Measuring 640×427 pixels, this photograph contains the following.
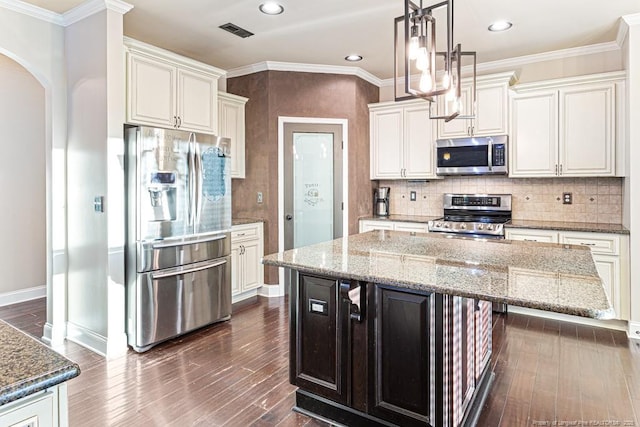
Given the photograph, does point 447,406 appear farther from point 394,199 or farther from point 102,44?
point 394,199

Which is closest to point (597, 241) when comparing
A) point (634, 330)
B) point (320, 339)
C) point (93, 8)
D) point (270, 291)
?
point (634, 330)

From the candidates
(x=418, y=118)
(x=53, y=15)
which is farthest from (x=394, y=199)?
(x=53, y=15)

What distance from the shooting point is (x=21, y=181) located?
4461 mm

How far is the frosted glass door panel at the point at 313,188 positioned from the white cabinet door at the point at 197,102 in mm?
1200

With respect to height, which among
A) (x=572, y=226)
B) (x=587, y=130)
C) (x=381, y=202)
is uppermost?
(x=587, y=130)

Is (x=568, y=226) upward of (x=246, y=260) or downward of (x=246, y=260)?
upward

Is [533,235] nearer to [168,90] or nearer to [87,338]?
[168,90]

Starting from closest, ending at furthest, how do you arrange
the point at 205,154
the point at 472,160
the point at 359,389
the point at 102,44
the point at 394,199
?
the point at 359,389, the point at 102,44, the point at 205,154, the point at 472,160, the point at 394,199

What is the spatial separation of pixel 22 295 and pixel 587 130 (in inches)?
246

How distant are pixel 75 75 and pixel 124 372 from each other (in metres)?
2.35

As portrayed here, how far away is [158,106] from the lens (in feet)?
10.9

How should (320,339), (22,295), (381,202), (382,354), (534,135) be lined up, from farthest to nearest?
(381,202)
(22,295)
(534,135)
(320,339)
(382,354)

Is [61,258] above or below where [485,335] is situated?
above

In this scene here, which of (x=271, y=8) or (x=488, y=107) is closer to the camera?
(x=271, y=8)
